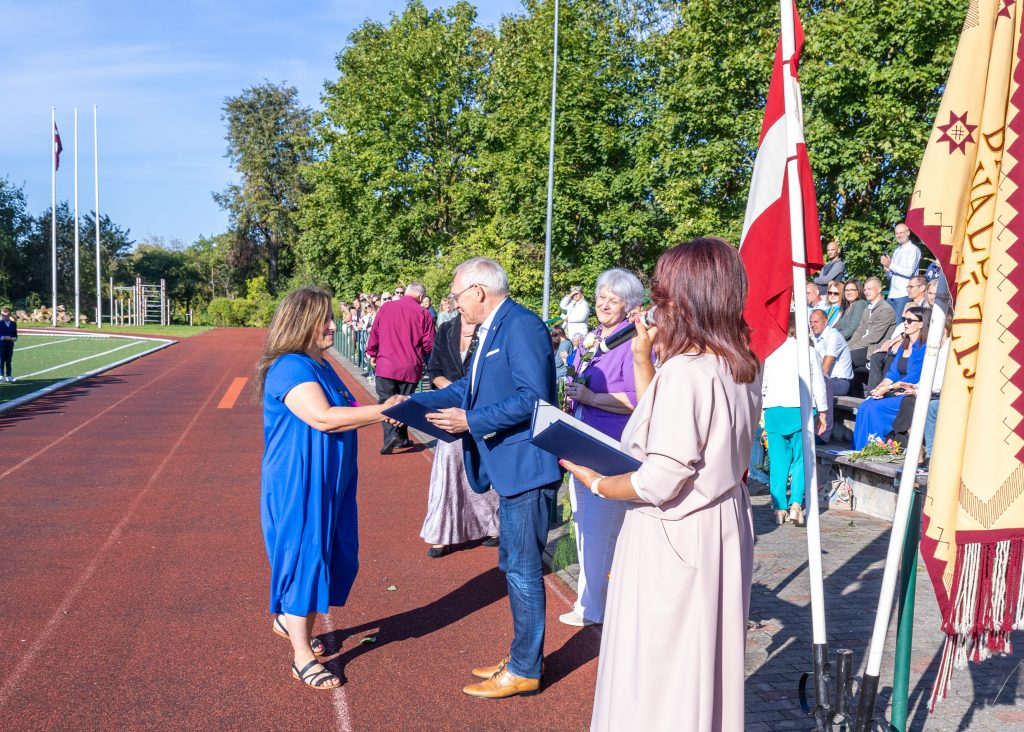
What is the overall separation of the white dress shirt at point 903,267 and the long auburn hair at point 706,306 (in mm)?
11189


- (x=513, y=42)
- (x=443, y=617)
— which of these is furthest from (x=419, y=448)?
(x=513, y=42)

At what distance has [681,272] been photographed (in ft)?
9.27

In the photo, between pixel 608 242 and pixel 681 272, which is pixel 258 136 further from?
pixel 681 272

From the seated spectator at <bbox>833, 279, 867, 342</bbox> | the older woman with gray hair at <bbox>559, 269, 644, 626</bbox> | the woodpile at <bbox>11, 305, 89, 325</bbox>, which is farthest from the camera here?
the woodpile at <bbox>11, 305, 89, 325</bbox>

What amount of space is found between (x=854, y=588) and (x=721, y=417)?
12.9 ft

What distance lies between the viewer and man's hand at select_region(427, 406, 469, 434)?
3957 millimetres

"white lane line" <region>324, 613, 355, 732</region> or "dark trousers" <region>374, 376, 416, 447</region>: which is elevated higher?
"dark trousers" <region>374, 376, 416, 447</region>

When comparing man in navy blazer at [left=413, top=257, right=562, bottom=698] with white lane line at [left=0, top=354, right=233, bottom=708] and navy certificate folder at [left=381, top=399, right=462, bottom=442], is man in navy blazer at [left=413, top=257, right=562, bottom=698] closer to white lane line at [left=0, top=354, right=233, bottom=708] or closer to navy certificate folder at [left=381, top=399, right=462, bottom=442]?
navy certificate folder at [left=381, top=399, right=462, bottom=442]

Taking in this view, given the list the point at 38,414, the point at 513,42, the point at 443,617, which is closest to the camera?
the point at 443,617

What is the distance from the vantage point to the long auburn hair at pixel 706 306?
2.78 m

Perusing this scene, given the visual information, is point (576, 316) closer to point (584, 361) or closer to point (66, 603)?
point (584, 361)

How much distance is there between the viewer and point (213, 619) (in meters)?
5.28

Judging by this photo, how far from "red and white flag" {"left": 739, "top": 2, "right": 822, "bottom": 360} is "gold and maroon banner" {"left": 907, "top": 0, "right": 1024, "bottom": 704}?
2.13 feet

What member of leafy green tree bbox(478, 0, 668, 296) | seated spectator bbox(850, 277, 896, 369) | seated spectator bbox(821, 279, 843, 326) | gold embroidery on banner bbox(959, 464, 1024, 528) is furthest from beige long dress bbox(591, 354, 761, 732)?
leafy green tree bbox(478, 0, 668, 296)
